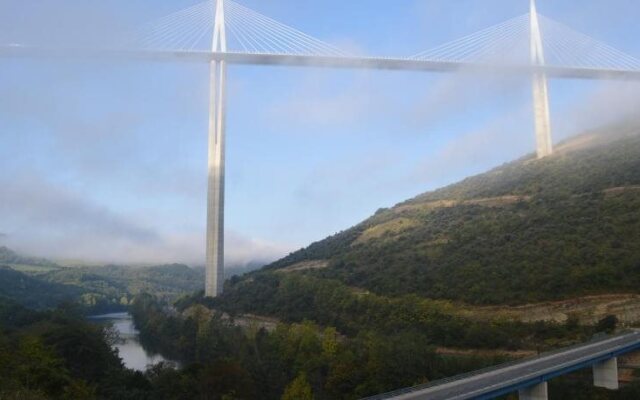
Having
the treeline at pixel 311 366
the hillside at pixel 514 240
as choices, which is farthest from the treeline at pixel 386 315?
the hillside at pixel 514 240

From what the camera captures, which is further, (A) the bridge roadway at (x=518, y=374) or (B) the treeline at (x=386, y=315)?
(B) the treeline at (x=386, y=315)

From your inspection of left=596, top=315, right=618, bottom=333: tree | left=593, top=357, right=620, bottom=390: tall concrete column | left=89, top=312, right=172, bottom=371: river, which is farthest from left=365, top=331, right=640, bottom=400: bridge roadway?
left=89, top=312, right=172, bottom=371: river

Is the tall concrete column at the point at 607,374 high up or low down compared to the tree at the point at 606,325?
down

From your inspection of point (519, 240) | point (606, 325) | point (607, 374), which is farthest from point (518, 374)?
point (519, 240)

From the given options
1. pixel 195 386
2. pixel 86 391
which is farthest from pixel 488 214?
pixel 86 391

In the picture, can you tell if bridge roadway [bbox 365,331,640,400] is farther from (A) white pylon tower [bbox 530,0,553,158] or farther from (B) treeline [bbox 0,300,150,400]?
(A) white pylon tower [bbox 530,0,553,158]

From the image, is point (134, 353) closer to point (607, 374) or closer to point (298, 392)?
point (298, 392)

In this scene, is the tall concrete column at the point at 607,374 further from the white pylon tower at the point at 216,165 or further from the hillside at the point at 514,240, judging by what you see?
the white pylon tower at the point at 216,165

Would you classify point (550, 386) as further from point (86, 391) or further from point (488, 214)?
point (488, 214)
